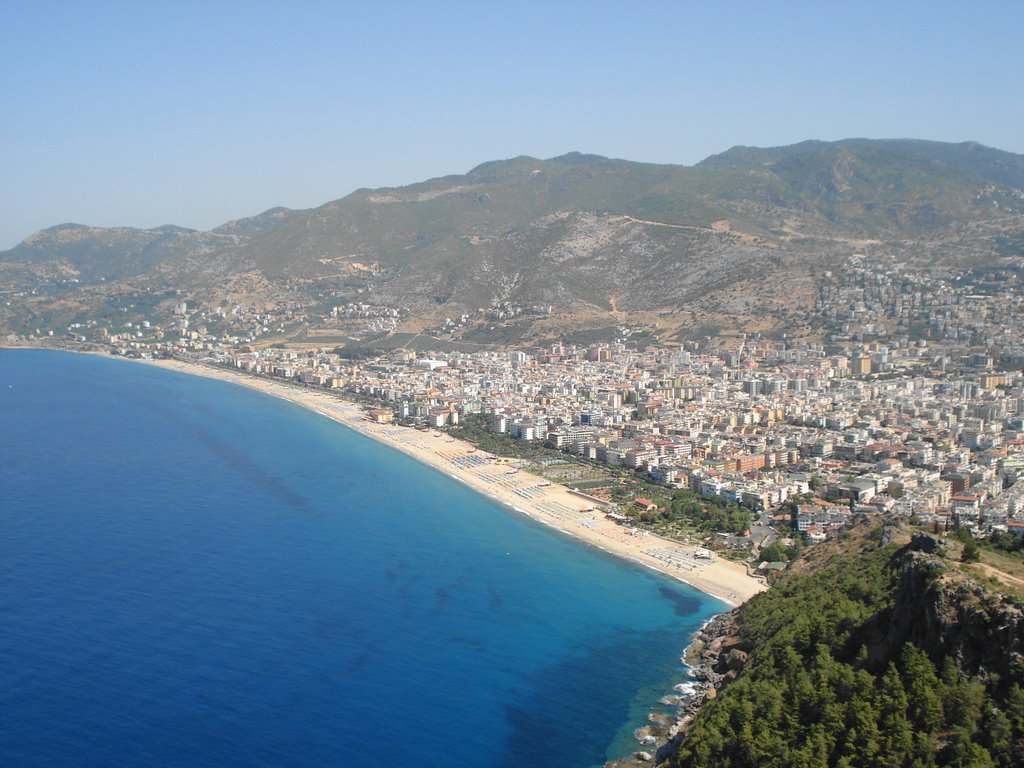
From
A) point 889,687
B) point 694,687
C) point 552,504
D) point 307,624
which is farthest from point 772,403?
point 889,687

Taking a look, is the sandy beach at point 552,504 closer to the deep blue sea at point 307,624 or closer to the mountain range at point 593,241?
the deep blue sea at point 307,624

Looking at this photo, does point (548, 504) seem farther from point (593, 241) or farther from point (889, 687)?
point (593, 241)

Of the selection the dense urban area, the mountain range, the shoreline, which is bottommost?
the shoreline

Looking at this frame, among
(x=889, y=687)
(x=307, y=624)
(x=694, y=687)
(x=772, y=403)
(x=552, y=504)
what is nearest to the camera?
(x=889, y=687)

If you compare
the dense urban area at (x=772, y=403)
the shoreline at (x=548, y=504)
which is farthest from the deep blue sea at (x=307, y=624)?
the dense urban area at (x=772, y=403)

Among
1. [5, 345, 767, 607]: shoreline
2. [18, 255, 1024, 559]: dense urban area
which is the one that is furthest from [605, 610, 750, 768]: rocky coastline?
[18, 255, 1024, 559]: dense urban area

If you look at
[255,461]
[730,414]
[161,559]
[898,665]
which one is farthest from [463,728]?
[730,414]

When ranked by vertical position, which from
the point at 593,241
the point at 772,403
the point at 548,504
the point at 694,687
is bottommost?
the point at 548,504

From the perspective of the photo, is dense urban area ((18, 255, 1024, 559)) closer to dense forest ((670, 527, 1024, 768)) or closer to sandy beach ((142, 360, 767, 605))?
sandy beach ((142, 360, 767, 605))
